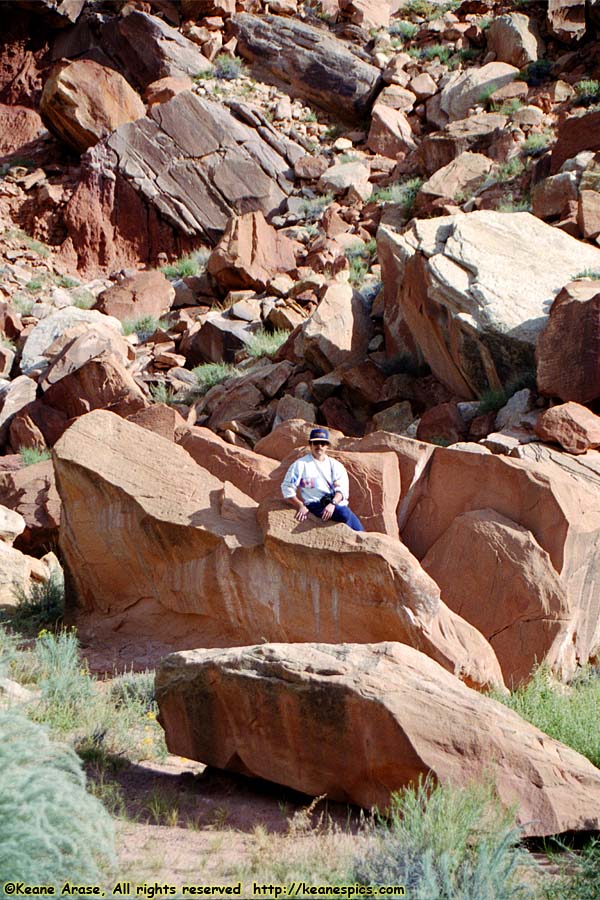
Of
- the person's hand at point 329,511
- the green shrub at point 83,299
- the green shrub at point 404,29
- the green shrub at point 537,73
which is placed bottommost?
the person's hand at point 329,511

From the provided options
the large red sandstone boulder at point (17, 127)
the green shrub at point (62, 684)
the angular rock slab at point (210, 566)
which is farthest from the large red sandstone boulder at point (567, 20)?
the green shrub at point (62, 684)

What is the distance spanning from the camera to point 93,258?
23188 mm

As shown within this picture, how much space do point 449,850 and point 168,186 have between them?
69.2 ft

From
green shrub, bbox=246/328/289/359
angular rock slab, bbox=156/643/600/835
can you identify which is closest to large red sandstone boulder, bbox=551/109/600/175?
green shrub, bbox=246/328/289/359

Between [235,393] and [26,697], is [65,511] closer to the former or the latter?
[26,697]

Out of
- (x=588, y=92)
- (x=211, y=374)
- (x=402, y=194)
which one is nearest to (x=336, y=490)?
(x=211, y=374)

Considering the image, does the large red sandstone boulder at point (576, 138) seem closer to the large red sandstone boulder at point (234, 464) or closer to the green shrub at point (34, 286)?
the large red sandstone boulder at point (234, 464)

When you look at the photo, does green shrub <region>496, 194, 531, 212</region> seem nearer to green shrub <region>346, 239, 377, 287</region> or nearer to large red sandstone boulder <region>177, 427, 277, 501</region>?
green shrub <region>346, 239, 377, 287</region>

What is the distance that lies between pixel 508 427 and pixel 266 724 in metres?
5.92

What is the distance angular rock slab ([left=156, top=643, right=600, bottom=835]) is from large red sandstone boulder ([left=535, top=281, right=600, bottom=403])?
5.56m

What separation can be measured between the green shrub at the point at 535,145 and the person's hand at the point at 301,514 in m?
14.5

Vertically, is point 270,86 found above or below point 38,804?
above

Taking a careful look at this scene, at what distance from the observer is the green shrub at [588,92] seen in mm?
20047

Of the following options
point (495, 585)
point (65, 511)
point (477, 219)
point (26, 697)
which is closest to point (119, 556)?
point (65, 511)
